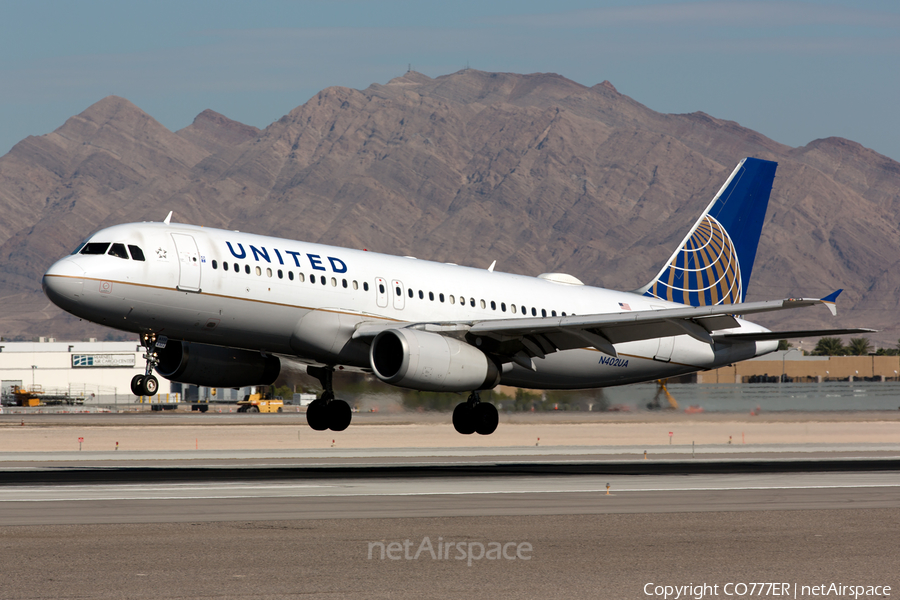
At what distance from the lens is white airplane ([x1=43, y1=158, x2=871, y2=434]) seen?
32281mm

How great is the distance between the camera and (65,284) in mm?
31359

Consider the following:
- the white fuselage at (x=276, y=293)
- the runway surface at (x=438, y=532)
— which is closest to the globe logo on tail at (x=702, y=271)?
the white fuselage at (x=276, y=293)

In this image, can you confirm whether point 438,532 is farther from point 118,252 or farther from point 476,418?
point 476,418

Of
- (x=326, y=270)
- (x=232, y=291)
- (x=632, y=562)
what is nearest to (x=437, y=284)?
(x=326, y=270)

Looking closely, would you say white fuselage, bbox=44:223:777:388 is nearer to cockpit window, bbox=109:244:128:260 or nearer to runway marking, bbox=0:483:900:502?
cockpit window, bbox=109:244:128:260

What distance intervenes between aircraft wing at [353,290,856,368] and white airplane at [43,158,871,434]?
0.15 feet

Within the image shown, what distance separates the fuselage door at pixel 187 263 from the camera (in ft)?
107

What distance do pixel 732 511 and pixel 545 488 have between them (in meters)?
6.69

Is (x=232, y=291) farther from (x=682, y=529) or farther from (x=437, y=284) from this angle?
(x=682, y=529)

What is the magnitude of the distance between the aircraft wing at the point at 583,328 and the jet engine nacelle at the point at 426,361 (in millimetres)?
809

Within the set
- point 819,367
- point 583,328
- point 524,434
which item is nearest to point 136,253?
point 583,328

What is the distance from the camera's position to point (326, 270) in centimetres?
3525

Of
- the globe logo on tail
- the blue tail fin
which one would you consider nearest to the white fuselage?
the globe logo on tail

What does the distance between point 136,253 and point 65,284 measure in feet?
6.90
